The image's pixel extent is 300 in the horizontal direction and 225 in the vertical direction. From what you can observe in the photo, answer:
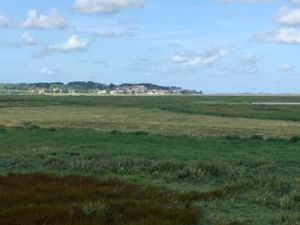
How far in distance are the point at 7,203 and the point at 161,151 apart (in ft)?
50.9

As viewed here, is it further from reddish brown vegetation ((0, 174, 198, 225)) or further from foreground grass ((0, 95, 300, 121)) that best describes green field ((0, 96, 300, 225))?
foreground grass ((0, 95, 300, 121))

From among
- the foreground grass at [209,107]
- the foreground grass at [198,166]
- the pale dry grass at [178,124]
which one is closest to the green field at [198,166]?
the foreground grass at [198,166]

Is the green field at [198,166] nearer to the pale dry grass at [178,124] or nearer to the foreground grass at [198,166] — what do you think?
the foreground grass at [198,166]

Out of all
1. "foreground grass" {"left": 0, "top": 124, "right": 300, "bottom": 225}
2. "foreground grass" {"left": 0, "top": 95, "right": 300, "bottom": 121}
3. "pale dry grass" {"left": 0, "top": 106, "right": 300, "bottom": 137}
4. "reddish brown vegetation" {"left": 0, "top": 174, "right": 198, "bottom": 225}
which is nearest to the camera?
"reddish brown vegetation" {"left": 0, "top": 174, "right": 198, "bottom": 225}

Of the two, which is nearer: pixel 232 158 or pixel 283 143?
pixel 232 158

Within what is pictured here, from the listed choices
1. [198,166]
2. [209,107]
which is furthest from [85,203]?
[209,107]

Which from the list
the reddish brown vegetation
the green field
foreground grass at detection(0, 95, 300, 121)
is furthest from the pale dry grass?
the reddish brown vegetation

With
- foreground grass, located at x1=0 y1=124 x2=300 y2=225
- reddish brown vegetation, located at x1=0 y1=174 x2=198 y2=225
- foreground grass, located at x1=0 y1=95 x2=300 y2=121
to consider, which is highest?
reddish brown vegetation, located at x1=0 y1=174 x2=198 y2=225

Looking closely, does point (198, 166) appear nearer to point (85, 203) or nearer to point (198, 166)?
point (198, 166)

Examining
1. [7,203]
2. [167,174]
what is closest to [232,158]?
[167,174]

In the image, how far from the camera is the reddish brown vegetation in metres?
→ 12.0

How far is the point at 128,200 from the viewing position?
1418 cm

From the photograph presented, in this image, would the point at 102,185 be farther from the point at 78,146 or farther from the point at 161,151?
the point at 78,146

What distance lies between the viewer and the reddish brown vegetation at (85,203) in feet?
39.5
